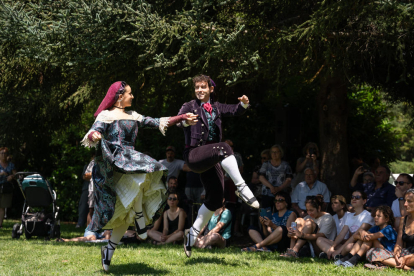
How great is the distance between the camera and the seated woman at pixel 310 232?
654 cm

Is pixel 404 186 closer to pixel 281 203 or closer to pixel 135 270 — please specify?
pixel 281 203

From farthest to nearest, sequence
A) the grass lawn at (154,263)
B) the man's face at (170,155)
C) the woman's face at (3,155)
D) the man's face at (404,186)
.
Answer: the woman's face at (3,155) → the man's face at (170,155) → the man's face at (404,186) → the grass lawn at (154,263)

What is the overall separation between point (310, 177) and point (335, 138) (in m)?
1.13

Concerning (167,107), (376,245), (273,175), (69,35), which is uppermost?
(69,35)

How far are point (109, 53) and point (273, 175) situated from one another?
10.9ft

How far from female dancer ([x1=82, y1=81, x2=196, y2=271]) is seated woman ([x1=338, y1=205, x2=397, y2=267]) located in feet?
8.04

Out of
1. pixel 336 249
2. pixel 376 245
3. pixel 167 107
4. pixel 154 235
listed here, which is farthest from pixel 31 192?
pixel 376 245

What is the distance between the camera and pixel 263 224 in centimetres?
728

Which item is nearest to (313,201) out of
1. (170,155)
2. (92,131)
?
(170,155)

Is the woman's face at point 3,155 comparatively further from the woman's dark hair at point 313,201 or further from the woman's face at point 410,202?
the woman's face at point 410,202

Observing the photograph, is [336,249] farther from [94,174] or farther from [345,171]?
[94,174]

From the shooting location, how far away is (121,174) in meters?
4.84

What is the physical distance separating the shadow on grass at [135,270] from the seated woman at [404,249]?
2.49 m

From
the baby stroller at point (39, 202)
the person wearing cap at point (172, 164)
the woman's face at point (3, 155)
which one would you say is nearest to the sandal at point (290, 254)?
the person wearing cap at point (172, 164)
